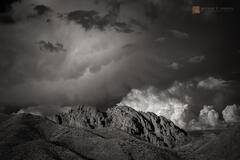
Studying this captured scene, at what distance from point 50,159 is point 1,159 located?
128ft

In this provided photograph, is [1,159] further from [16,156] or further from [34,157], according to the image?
[34,157]

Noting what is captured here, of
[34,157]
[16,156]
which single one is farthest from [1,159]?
[34,157]

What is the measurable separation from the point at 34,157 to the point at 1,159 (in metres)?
25.9

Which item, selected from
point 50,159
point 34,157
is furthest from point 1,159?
point 50,159

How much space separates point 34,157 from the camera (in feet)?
655

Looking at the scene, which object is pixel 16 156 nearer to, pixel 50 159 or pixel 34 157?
pixel 34 157

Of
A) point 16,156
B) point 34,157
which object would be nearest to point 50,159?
point 34,157

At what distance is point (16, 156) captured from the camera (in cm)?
19900

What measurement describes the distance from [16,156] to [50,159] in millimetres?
27578

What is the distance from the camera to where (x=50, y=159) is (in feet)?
652

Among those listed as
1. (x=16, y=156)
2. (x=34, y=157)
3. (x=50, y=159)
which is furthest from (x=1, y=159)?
(x=50, y=159)

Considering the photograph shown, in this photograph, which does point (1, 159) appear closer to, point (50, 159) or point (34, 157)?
point (34, 157)
